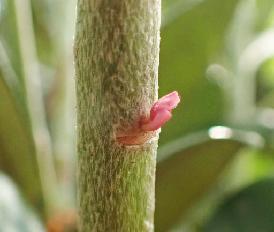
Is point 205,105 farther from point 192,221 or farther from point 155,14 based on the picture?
point 155,14

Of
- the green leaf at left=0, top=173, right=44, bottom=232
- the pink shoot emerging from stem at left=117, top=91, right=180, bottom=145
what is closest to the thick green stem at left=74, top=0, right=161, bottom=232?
the pink shoot emerging from stem at left=117, top=91, right=180, bottom=145

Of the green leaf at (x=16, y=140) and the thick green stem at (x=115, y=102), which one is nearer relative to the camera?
the thick green stem at (x=115, y=102)

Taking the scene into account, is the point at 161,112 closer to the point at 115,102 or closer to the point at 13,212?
the point at 115,102

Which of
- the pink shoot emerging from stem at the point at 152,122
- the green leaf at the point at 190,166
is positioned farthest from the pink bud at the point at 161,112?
the green leaf at the point at 190,166

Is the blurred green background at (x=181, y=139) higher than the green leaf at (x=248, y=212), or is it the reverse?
the blurred green background at (x=181, y=139)

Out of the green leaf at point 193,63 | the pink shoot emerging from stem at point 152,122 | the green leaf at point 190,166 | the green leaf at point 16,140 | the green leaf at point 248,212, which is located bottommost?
the pink shoot emerging from stem at point 152,122

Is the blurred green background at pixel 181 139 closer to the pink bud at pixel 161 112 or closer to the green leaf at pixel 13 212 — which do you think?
the green leaf at pixel 13 212
